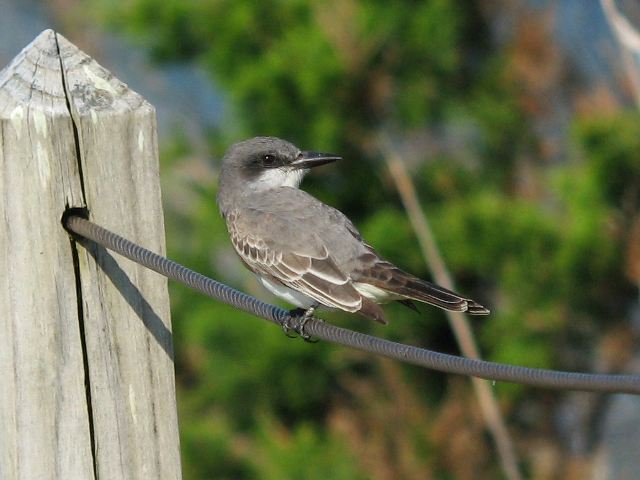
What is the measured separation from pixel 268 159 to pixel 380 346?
96.2 inches

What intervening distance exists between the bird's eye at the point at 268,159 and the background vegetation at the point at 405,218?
235 cm

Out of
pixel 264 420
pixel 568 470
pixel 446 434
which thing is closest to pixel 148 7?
pixel 264 420

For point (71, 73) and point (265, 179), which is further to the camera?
point (265, 179)

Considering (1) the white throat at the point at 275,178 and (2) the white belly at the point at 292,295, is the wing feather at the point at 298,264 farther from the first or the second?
(1) the white throat at the point at 275,178

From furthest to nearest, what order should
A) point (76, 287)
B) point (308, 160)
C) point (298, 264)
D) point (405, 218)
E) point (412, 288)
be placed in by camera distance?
point (405, 218) < point (308, 160) < point (298, 264) < point (412, 288) < point (76, 287)

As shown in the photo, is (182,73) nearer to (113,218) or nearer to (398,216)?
(398,216)

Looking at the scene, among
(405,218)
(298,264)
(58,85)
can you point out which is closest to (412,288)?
(298,264)

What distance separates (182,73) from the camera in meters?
10.1

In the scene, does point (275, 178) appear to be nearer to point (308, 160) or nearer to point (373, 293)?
point (308, 160)

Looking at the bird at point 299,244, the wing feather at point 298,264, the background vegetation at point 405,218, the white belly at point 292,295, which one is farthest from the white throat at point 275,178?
the background vegetation at point 405,218

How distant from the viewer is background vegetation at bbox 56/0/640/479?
22.1ft

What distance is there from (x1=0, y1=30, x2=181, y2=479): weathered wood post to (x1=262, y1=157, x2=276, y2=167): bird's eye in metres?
2.04

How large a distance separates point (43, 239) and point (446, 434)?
4.74 m

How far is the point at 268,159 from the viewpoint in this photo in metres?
4.61
